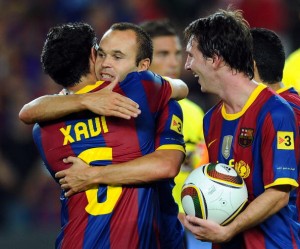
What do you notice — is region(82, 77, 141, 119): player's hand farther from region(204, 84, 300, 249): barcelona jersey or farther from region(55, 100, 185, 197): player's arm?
region(204, 84, 300, 249): barcelona jersey

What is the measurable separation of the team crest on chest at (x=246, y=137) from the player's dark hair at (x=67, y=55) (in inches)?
40.8

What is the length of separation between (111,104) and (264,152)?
34.3 inches

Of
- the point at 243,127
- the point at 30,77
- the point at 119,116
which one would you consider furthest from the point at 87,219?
the point at 30,77

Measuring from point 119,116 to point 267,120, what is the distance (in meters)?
0.80

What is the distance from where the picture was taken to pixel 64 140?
16.1 feet

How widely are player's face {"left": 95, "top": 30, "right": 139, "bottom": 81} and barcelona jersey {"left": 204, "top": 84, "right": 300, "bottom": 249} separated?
66cm

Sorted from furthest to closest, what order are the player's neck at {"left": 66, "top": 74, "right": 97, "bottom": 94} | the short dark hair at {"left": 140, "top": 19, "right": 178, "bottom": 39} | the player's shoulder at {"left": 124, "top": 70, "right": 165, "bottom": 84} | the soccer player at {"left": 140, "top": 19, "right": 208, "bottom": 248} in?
the short dark hair at {"left": 140, "top": 19, "right": 178, "bottom": 39}, the soccer player at {"left": 140, "top": 19, "right": 208, "bottom": 248}, the player's neck at {"left": 66, "top": 74, "right": 97, "bottom": 94}, the player's shoulder at {"left": 124, "top": 70, "right": 165, "bottom": 84}

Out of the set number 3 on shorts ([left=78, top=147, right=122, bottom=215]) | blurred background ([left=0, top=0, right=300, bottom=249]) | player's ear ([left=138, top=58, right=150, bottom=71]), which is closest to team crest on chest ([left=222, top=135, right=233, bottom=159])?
number 3 on shorts ([left=78, top=147, right=122, bottom=215])

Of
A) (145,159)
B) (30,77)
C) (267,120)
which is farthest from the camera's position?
(30,77)

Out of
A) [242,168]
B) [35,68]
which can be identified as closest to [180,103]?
[242,168]

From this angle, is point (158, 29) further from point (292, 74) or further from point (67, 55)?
point (67, 55)

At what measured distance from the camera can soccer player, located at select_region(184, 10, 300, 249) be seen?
4402 millimetres

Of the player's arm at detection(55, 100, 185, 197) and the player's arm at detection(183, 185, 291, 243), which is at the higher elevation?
the player's arm at detection(55, 100, 185, 197)

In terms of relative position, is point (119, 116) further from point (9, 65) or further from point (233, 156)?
point (9, 65)
